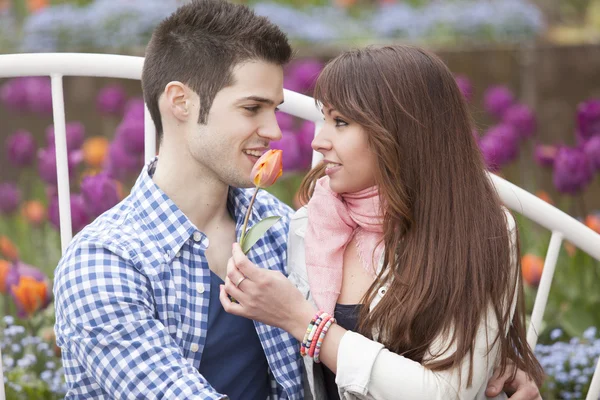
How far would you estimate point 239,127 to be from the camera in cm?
221

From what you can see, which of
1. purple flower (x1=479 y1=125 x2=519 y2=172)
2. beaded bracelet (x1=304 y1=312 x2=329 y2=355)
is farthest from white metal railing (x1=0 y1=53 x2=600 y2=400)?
purple flower (x1=479 y1=125 x2=519 y2=172)

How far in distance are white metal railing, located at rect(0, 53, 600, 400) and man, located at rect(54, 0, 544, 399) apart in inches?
5.1

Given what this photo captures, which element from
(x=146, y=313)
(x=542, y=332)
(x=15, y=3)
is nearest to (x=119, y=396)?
(x=146, y=313)

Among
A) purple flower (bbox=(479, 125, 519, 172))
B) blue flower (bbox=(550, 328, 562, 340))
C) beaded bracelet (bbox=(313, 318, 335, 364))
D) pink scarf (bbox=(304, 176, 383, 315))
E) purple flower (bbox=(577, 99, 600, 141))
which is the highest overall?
purple flower (bbox=(577, 99, 600, 141))

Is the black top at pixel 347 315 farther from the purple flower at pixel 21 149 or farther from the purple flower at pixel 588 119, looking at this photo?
the purple flower at pixel 21 149

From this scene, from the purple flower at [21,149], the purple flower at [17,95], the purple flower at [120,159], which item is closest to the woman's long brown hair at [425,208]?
the purple flower at [120,159]

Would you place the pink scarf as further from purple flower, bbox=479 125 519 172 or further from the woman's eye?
purple flower, bbox=479 125 519 172

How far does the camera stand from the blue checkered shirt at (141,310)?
197cm

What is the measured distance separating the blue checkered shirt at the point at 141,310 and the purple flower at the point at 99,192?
0.57 metres

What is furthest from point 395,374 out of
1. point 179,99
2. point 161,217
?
point 179,99

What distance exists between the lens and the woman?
2.03m

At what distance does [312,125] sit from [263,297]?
1.58 metres

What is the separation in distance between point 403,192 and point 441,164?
4.5 inches

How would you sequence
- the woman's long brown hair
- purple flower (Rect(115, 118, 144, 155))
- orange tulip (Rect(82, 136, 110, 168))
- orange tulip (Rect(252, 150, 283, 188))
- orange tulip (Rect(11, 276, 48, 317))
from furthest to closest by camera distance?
orange tulip (Rect(82, 136, 110, 168))
purple flower (Rect(115, 118, 144, 155))
orange tulip (Rect(11, 276, 48, 317))
the woman's long brown hair
orange tulip (Rect(252, 150, 283, 188))
